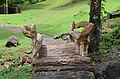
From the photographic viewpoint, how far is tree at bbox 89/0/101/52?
44.0 feet

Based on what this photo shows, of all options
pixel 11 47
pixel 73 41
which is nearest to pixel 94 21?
pixel 73 41

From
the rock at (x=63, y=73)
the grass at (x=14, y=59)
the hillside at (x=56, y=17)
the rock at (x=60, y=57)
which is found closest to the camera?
the rock at (x=63, y=73)

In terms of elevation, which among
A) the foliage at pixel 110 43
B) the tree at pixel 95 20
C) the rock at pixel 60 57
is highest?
the tree at pixel 95 20

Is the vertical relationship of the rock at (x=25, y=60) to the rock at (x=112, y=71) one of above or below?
below

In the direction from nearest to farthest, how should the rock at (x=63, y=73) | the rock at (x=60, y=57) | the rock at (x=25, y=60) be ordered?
the rock at (x=63, y=73), the rock at (x=60, y=57), the rock at (x=25, y=60)

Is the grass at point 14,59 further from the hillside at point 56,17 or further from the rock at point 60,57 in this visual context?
the hillside at point 56,17

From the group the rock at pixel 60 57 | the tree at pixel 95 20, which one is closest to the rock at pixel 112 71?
the rock at pixel 60 57

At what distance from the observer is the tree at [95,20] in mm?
13422

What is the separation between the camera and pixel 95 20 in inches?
539

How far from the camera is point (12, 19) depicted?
112 ft

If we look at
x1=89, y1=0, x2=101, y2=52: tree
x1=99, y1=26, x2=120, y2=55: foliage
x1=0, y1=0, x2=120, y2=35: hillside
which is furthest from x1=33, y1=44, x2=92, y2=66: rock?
x1=0, y1=0, x2=120, y2=35: hillside

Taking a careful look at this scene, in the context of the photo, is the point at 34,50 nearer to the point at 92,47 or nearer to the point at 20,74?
the point at 20,74

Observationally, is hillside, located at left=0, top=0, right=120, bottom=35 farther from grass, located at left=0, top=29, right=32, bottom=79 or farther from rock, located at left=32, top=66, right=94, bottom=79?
rock, located at left=32, top=66, right=94, bottom=79

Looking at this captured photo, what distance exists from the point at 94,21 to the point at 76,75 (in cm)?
303
